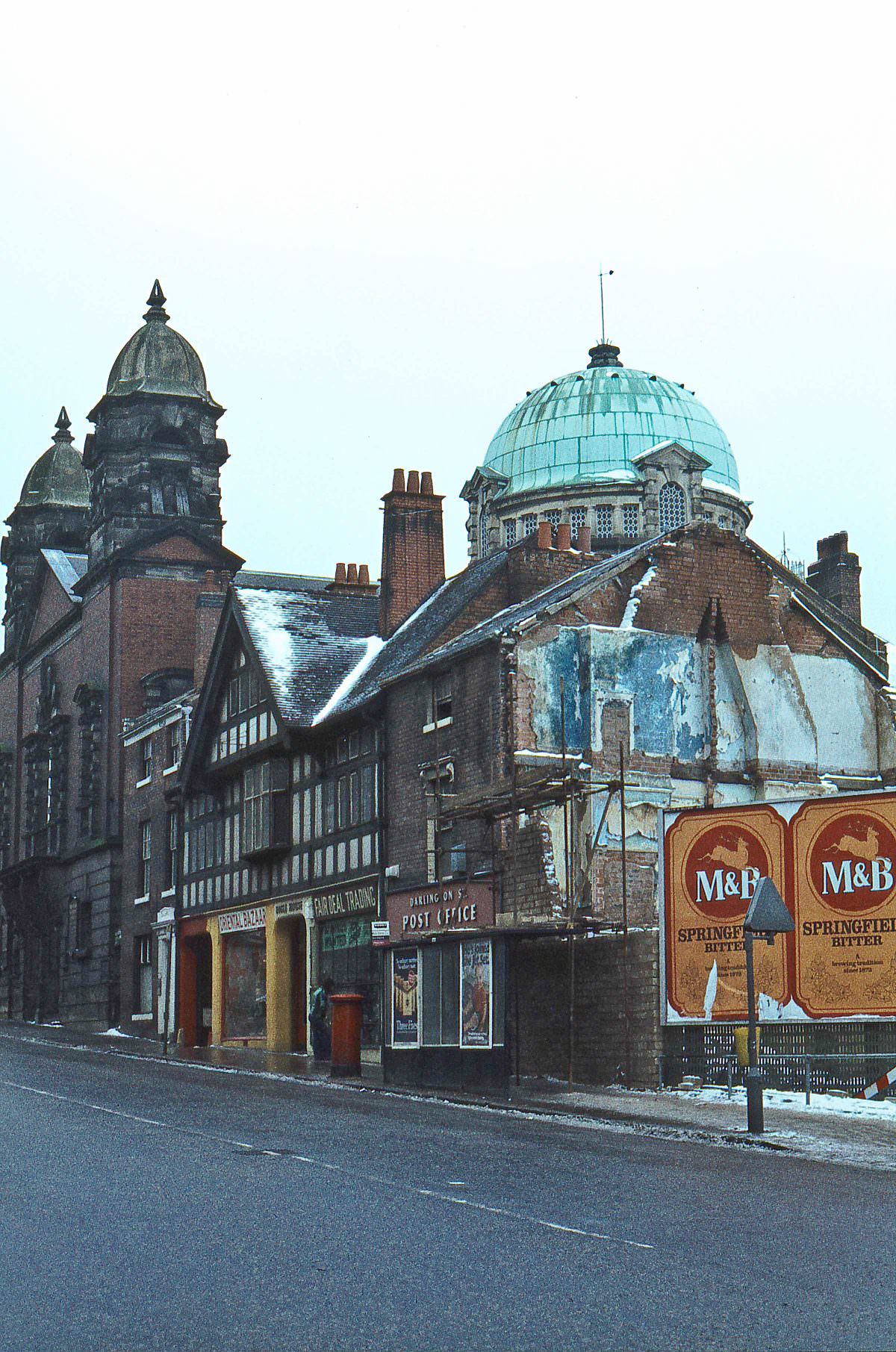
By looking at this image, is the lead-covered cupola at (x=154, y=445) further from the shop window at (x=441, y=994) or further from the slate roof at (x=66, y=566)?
the shop window at (x=441, y=994)

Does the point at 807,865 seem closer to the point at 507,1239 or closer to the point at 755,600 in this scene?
the point at 755,600

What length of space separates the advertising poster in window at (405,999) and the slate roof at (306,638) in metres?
10.4

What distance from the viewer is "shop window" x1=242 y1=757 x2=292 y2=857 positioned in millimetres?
40281

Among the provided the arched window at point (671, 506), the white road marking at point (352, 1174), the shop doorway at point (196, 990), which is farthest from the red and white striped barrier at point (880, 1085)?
the arched window at point (671, 506)

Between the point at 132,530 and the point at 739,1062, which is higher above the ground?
the point at 132,530

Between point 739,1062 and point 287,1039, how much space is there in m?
17.3

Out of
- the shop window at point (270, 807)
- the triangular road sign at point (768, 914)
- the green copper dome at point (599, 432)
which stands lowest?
the triangular road sign at point (768, 914)

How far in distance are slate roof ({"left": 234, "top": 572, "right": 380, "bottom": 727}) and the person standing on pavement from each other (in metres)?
5.81

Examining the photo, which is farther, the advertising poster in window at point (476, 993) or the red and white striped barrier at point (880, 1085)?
the advertising poster in window at point (476, 993)

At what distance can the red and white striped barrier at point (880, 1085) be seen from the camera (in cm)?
2148

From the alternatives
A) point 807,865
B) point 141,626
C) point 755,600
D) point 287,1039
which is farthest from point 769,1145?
point 141,626

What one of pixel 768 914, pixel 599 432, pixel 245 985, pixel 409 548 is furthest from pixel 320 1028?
pixel 599 432

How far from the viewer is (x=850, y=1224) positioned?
12.4 m

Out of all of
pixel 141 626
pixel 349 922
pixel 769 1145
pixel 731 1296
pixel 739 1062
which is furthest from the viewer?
pixel 141 626
